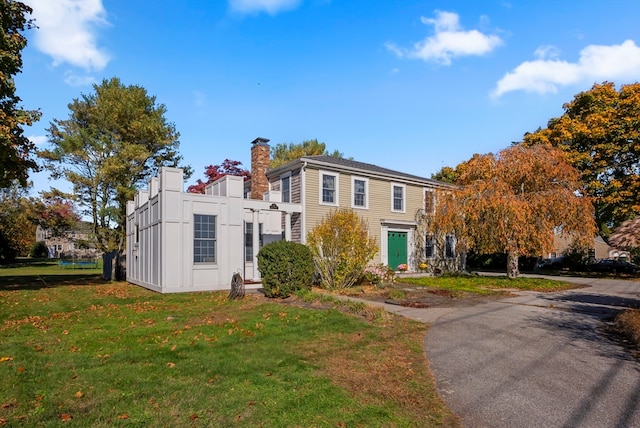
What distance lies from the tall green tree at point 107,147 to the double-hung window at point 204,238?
17694 millimetres

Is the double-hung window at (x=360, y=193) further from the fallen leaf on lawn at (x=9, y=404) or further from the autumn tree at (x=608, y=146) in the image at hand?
the fallen leaf on lawn at (x=9, y=404)

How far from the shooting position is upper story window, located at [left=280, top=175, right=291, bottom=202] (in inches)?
738

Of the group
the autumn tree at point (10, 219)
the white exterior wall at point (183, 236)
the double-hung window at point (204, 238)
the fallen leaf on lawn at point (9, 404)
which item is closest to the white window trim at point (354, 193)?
the white exterior wall at point (183, 236)

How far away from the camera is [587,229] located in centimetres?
1788

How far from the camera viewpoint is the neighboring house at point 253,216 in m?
14.0

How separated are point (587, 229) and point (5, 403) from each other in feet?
69.4

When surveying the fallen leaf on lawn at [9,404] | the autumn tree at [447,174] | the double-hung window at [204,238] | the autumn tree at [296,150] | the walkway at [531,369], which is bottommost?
the walkway at [531,369]

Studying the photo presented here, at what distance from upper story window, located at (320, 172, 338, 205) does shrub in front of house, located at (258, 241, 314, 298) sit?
20.2 ft

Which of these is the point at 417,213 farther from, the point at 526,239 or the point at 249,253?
the point at 249,253

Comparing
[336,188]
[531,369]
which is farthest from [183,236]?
[531,369]

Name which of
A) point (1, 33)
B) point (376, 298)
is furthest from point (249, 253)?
point (1, 33)

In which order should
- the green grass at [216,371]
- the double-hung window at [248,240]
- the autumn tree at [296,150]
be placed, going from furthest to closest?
the autumn tree at [296,150] < the double-hung window at [248,240] < the green grass at [216,371]

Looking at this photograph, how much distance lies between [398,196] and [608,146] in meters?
14.1

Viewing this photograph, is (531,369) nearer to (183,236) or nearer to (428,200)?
(183,236)
